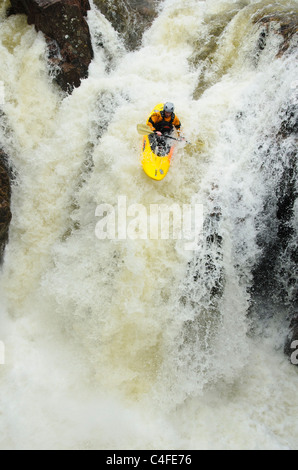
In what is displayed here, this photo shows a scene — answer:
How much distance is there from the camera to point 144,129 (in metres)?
5.10

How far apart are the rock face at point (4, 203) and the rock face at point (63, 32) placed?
6.37ft

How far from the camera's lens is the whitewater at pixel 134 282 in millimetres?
4375

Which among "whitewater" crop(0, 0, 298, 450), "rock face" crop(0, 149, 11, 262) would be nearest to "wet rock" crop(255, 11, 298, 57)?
"whitewater" crop(0, 0, 298, 450)

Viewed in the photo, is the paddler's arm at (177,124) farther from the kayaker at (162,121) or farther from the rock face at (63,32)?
the rock face at (63,32)

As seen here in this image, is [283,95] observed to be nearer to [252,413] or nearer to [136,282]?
[136,282]

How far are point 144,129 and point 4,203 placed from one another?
2350mm

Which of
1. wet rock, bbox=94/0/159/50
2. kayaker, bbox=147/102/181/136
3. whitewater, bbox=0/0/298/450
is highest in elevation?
wet rock, bbox=94/0/159/50

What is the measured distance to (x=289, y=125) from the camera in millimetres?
4625

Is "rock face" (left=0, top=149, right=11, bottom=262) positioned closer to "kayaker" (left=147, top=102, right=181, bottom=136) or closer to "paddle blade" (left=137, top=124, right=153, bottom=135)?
"paddle blade" (left=137, top=124, right=153, bottom=135)

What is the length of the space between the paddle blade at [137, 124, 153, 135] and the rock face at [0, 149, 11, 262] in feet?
7.00

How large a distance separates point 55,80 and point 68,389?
16.3ft

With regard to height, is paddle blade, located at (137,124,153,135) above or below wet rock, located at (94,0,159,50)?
below

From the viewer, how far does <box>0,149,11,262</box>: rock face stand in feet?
16.2

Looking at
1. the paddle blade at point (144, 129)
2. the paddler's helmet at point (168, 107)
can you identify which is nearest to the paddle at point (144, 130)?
the paddle blade at point (144, 129)
